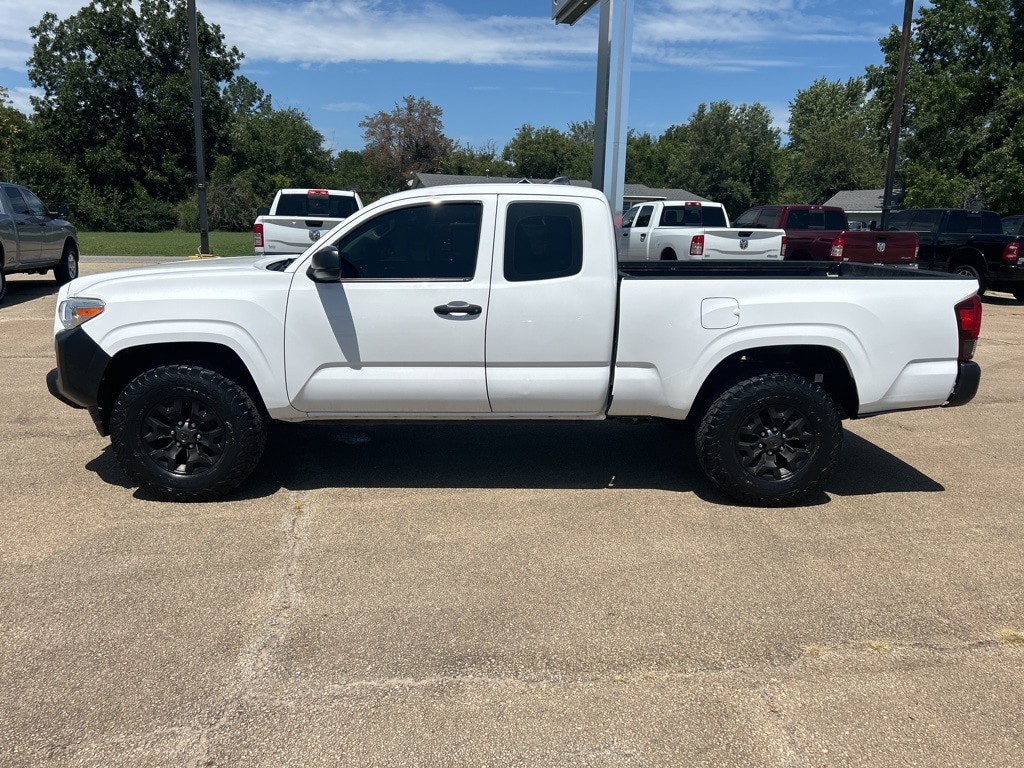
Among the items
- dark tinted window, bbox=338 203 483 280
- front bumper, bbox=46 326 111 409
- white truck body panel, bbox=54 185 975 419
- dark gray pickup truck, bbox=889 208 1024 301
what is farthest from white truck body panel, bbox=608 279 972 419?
dark gray pickup truck, bbox=889 208 1024 301

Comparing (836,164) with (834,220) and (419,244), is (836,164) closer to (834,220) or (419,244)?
(834,220)

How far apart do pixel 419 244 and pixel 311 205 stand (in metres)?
10.8

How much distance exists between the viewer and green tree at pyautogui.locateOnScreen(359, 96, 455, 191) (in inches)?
2771

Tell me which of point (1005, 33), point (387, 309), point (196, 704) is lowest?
point (196, 704)

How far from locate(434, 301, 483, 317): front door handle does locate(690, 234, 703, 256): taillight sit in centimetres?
1087

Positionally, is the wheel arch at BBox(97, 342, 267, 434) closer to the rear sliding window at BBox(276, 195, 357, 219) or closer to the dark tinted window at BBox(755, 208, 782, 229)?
the rear sliding window at BBox(276, 195, 357, 219)

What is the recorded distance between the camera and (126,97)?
50.6m

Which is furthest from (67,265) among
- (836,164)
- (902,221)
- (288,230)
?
(836,164)

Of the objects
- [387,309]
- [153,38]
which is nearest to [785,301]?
[387,309]

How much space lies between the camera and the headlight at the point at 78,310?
468cm

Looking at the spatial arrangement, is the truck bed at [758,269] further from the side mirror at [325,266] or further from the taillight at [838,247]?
the taillight at [838,247]

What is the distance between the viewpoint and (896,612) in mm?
3703

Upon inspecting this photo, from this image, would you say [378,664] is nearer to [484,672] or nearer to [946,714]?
[484,672]

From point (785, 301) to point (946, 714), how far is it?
2479mm
